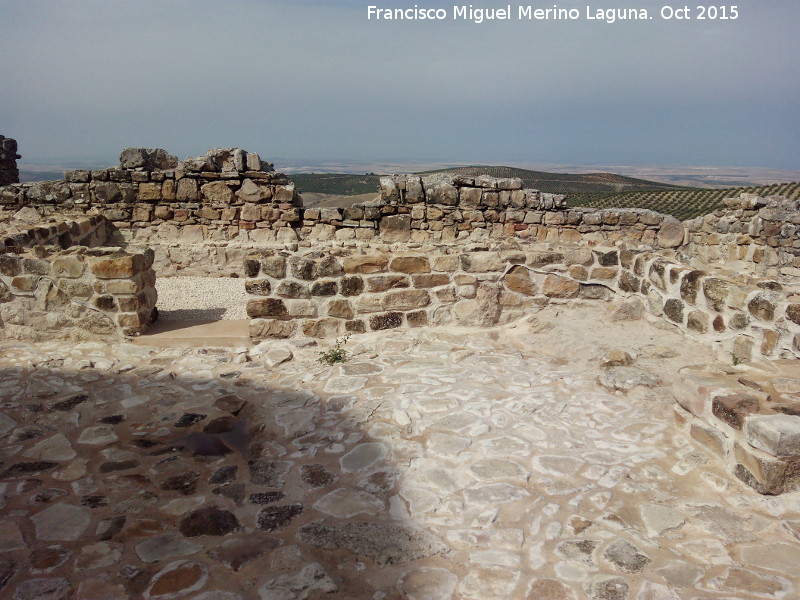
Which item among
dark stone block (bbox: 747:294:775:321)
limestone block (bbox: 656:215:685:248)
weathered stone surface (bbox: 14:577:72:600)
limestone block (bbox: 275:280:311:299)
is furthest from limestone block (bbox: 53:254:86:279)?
limestone block (bbox: 656:215:685:248)

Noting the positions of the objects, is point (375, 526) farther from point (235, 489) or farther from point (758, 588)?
point (758, 588)

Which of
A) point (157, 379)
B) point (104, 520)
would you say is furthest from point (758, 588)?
point (157, 379)

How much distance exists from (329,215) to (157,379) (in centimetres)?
579

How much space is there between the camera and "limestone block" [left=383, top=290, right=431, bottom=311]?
455 cm

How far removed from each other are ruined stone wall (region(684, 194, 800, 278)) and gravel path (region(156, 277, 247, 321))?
27.0 feet

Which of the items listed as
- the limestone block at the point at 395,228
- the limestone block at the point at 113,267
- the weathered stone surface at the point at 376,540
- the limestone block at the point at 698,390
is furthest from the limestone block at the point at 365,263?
the limestone block at the point at 395,228

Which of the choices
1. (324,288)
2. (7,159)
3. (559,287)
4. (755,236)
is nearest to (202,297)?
(324,288)

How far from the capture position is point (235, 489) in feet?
8.61

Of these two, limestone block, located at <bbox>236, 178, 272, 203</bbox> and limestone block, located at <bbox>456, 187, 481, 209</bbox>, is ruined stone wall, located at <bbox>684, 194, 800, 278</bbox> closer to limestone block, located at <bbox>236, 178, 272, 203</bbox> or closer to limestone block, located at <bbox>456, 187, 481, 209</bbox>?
limestone block, located at <bbox>456, 187, 481, 209</bbox>

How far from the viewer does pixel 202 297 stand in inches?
301

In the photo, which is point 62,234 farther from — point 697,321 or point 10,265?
point 697,321

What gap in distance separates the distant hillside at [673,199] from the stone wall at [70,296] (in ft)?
64.3

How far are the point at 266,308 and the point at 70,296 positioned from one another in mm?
1664

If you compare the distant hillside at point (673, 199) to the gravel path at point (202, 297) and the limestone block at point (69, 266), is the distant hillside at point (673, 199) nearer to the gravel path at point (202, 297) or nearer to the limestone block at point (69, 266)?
the gravel path at point (202, 297)
